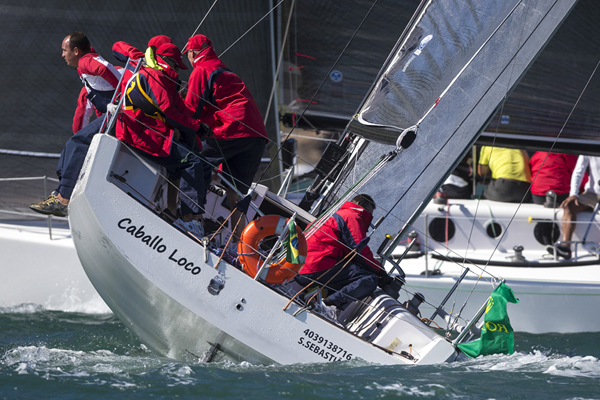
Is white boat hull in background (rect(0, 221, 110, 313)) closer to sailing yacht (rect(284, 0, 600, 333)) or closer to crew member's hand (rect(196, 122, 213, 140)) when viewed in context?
crew member's hand (rect(196, 122, 213, 140))

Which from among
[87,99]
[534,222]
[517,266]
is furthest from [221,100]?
[534,222]

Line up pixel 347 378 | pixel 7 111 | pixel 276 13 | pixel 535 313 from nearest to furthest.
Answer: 1. pixel 347 378
2. pixel 535 313
3. pixel 7 111
4. pixel 276 13

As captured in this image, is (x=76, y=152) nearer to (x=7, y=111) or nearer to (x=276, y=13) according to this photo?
(x=7, y=111)

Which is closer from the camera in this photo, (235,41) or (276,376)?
(276,376)

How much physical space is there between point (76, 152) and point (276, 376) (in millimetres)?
1783

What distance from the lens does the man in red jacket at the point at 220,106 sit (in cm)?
480

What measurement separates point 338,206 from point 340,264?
785 millimetres

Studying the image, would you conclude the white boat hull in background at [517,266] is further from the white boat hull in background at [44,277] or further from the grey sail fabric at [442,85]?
the white boat hull in background at [44,277]

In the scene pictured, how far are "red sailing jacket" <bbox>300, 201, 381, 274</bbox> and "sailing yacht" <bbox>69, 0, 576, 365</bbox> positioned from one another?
0.84 feet

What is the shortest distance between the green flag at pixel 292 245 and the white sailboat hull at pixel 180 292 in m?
0.22

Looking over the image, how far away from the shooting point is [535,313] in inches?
261

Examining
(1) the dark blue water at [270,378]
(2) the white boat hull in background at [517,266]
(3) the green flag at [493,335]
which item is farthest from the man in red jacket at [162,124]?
(2) the white boat hull in background at [517,266]

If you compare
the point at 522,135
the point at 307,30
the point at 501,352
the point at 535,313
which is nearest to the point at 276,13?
the point at 307,30

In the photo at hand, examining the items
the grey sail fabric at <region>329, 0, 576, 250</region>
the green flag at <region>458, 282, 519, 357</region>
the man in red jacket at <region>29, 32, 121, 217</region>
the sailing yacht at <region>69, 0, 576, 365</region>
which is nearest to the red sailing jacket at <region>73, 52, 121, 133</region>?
the man in red jacket at <region>29, 32, 121, 217</region>
